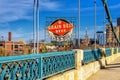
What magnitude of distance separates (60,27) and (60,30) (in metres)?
0.75

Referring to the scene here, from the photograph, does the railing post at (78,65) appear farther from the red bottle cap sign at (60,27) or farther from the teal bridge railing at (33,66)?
the red bottle cap sign at (60,27)

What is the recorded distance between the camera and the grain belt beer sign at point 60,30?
2575 cm

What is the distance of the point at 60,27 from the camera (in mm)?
26688

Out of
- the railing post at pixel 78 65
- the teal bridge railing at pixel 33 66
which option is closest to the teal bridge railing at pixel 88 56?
the railing post at pixel 78 65

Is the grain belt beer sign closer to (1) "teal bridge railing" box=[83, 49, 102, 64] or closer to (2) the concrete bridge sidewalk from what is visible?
(1) "teal bridge railing" box=[83, 49, 102, 64]

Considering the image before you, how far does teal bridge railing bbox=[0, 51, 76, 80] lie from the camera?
21.1 feet

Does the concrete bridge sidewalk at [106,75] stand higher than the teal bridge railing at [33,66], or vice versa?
the teal bridge railing at [33,66]

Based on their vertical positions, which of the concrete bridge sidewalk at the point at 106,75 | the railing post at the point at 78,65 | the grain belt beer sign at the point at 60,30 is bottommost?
the concrete bridge sidewalk at the point at 106,75

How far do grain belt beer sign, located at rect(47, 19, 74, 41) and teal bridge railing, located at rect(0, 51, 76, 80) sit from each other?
13.8 m

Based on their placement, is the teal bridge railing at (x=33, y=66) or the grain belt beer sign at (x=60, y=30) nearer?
the teal bridge railing at (x=33, y=66)

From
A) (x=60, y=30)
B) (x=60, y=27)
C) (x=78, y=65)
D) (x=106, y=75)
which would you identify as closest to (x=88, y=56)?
(x=106, y=75)

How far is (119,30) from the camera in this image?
91500 millimetres

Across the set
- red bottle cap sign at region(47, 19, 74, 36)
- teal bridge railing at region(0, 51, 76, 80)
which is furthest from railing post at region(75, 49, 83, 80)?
red bottle cap sign at region(47, 19, 74, 36)

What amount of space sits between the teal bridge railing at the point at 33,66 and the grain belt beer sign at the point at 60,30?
13.8 meters
